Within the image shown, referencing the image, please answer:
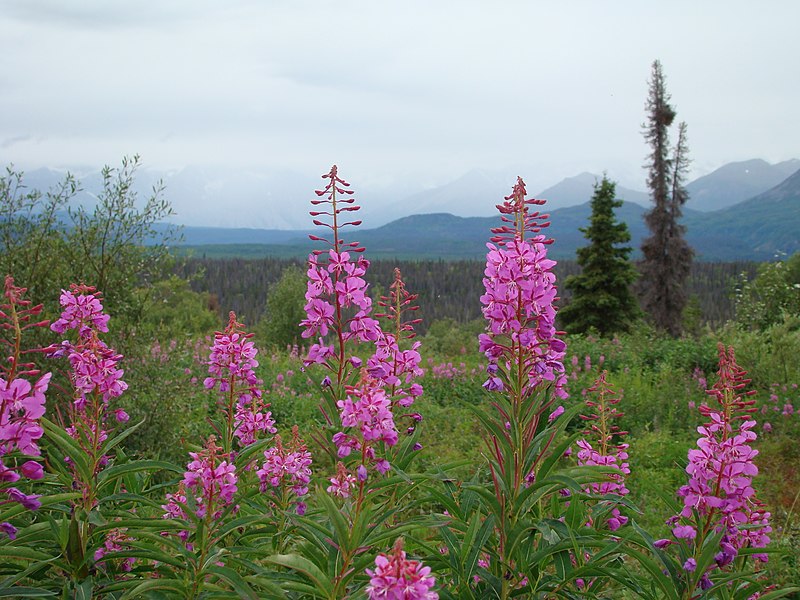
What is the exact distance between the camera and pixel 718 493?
97.9 inches

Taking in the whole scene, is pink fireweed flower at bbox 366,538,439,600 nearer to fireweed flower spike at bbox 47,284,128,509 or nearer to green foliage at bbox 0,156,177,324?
fireweed flower spike at bbox 47,284,128,509

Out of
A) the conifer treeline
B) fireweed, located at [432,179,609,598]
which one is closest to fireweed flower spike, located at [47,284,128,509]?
fireweed, located at [432,179,609,598]

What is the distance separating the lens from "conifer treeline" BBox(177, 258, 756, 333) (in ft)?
249

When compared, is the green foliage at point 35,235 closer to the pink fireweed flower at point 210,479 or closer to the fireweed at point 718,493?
the pink fireweed flower at point 210,479

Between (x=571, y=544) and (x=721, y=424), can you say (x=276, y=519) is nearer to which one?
(x=571, y=544)

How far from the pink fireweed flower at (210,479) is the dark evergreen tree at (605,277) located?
22976 millimetres

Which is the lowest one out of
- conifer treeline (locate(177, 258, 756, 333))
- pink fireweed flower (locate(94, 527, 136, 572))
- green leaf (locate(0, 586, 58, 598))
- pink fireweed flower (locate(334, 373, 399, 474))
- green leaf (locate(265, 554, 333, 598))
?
conifer treeline (locate(177, 258, 756, 333))

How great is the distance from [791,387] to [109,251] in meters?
10.4

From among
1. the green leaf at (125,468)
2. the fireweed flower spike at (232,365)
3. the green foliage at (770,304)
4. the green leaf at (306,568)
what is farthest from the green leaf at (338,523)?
the green foliage at (770,304)

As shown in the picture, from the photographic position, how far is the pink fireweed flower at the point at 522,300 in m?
2.56

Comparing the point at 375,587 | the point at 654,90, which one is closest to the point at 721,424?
the point at 375,587

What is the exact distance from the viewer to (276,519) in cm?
274

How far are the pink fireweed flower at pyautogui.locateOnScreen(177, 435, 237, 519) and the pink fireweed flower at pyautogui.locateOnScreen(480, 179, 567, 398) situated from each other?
3.98 ft

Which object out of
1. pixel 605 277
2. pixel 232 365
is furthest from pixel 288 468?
pixel 605 277
